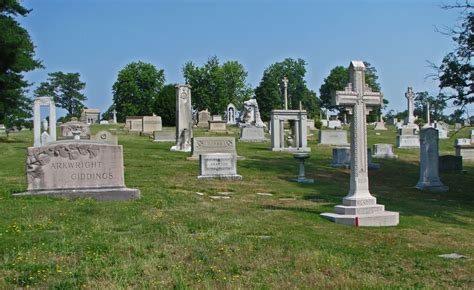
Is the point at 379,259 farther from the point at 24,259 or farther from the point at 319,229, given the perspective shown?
the point at 24,259

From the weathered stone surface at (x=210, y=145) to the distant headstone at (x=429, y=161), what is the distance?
7517mm

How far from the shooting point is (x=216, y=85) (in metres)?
96.2

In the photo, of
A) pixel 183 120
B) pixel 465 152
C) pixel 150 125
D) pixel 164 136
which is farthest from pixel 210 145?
pixel 150 125

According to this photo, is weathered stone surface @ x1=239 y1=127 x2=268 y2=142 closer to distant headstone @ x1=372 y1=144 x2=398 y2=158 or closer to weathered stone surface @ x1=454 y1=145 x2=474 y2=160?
distant headstone @ x1=372 y1=144 x2=398 y2=158

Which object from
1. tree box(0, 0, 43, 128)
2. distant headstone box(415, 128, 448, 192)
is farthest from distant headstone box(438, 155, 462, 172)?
tree box(0, 0, 43, 128)

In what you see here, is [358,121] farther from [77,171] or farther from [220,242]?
[77,171]

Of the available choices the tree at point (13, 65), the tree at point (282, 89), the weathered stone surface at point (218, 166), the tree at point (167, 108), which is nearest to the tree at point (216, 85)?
the tree at point (282, 89)

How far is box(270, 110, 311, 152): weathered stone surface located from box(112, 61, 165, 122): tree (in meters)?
67.0

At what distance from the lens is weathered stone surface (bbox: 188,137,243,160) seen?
22719 mm

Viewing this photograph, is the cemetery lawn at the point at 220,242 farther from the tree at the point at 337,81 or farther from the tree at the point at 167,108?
the tree at the point at 337,81

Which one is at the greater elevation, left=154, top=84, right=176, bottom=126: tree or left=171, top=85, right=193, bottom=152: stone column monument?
left=154, top=84, right=176, bottom=126: tree

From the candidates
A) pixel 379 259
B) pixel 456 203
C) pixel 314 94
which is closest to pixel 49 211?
pixel 379 259

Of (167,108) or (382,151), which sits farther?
(167,108)

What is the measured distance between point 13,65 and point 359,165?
24.3m
